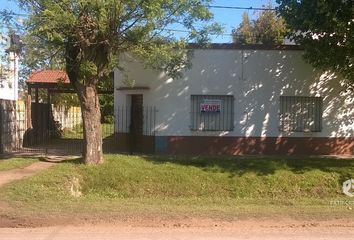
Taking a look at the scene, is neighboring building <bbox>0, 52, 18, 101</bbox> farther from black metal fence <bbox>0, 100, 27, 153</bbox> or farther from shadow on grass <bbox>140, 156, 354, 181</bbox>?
shadow on grass <bbox>140, 156, 354, 181</bbox>

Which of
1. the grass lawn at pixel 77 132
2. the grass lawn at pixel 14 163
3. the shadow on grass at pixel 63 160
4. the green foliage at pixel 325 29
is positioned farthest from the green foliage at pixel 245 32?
the grass lawn at pixel 14 163

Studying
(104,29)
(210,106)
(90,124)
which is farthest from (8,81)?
(104,29)

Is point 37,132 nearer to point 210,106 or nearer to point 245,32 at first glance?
point 210,106

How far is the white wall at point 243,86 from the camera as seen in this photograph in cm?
1934

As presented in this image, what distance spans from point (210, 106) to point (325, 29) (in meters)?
5.37

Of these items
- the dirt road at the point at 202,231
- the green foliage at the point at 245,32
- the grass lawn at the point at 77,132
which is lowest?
the dirt road at the point at 202,231

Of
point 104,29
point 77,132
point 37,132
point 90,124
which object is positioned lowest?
point 77,132

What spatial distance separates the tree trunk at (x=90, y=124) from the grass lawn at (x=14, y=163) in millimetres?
1922

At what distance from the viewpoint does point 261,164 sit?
53.9 ft

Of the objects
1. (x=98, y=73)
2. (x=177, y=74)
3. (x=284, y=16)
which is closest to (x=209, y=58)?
(x=177, y=74)

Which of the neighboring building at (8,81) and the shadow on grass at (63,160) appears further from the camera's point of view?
the neighboring building at (8,81)

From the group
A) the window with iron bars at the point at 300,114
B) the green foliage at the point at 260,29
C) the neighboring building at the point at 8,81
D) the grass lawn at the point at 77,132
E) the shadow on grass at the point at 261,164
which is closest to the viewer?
the shadow on grass at the point at 261,164

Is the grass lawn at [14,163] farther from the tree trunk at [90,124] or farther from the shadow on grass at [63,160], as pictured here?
the tree trunk at [90,124]

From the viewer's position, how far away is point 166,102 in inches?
762
